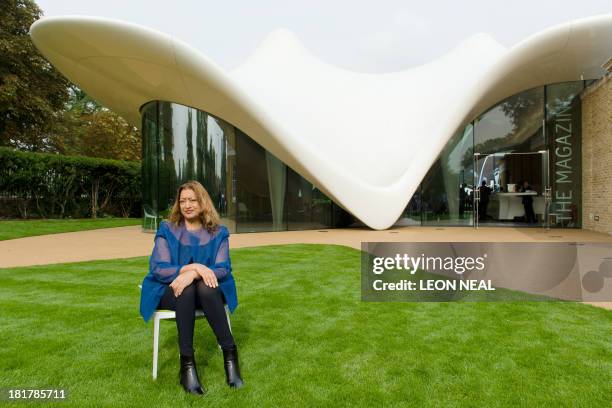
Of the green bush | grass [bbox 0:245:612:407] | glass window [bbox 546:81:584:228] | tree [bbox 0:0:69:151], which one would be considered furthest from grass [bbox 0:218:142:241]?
glass window [bbox 546:81:584:228]

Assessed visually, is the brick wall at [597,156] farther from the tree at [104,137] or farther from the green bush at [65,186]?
the tree at [104,137]

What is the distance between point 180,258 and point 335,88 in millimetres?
12812

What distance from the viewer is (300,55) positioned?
15430 mm

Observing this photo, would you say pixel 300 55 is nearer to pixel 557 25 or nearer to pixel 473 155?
pixel 473 155

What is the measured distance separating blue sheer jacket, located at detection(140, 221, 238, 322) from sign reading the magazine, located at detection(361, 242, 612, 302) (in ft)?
6.46

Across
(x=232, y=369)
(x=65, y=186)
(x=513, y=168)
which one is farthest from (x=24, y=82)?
(x=232, y=369)

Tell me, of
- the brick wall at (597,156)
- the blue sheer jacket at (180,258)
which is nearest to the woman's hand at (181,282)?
the blue sheer jacket at (180,258)

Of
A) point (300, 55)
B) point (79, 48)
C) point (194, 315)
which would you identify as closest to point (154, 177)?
point (79, 48)

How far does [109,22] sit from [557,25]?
9.80 m

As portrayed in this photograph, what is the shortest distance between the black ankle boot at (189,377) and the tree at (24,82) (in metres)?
19.1

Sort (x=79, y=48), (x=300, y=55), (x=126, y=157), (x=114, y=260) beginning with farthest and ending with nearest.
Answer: (x=126, y=157) → (x=300, y=55) → (x=79, y=48) → (x=114, y=260)

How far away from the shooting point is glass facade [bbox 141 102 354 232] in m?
10.8

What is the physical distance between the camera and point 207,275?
2377mm

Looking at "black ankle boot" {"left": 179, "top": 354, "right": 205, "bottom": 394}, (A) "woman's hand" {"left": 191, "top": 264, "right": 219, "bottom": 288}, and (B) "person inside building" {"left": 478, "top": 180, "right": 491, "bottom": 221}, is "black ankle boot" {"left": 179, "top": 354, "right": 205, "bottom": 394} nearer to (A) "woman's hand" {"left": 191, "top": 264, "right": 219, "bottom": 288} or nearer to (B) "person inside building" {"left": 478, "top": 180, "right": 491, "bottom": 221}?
(A) "woman's hand" {"left": 191, "top": 264, "right": 219, "bottom": 288}
